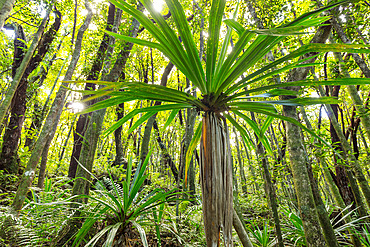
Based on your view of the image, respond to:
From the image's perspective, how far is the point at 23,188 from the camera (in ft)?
5.92

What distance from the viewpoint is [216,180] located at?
35.4 inches

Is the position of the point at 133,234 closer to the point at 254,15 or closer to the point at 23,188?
the point at 23,188

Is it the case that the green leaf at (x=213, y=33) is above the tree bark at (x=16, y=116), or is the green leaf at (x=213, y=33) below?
below

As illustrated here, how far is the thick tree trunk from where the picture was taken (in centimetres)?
84

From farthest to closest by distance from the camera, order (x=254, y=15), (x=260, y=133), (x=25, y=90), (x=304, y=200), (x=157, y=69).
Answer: (x=157, y=69), (x=25, y=90), (x=254, y=15), (x=260, y=133), (x=304, y=200)

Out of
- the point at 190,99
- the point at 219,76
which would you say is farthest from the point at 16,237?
the point at 219,76

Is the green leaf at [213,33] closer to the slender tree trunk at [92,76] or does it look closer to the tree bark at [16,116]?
the slender tree trunk at [92,76]

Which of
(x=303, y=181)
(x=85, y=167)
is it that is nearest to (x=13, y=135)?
(x=85, y=167)

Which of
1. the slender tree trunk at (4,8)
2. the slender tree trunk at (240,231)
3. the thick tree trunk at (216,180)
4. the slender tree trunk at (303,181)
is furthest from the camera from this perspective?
the slender tree trunk at (4,8)

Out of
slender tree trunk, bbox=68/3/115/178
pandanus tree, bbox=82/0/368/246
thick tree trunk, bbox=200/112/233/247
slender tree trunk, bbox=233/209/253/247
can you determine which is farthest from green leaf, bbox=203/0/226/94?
slender tree trunk, bbox=68/3/115/178

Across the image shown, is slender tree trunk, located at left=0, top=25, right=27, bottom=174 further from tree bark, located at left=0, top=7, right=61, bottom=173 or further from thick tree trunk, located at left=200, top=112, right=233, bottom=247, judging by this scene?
thick tree trunk, located at left=200, top=112, right=233, bottom=247

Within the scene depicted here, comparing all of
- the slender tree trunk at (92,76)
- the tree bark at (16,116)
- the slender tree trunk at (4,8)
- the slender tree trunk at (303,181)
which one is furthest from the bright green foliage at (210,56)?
the tree bark at (16,116)

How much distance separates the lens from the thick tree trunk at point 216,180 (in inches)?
33.1

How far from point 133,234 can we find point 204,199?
964 mm
